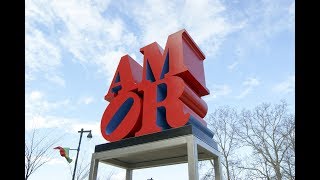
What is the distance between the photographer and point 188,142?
439 centimetres

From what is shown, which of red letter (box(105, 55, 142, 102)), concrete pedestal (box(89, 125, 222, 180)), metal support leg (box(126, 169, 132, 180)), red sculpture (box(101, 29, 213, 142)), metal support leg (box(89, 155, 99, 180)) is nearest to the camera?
concrete pedestal (box(89, 125, 222, 180))

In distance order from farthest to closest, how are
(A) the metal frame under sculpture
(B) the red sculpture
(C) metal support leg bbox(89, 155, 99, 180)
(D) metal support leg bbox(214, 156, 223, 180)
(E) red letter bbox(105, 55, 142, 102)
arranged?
(E) red letter bbox(105, 55, 142, 102) < (C) metal support leg bbox(89, 155, 99, 180) < (D) metal support leg bbox(214, 156, 223, 180) < (B) the red sculpture < (A) the metal frame under sculpture

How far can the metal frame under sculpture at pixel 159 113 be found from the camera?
4768mm

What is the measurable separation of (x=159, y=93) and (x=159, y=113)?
0.45 metres

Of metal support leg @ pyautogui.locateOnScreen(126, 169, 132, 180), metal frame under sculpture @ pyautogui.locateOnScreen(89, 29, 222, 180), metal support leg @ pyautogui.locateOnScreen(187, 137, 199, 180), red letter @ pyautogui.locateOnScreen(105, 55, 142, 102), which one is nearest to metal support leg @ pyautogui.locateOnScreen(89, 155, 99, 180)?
metal frame under sculpture @ pyautogui.locateOnScreen(89, 29, 222, 180)

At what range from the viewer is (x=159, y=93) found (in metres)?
5.46

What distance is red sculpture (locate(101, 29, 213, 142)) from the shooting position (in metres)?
5.05

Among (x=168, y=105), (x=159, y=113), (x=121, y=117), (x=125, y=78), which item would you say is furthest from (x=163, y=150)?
(x=125, y=78)

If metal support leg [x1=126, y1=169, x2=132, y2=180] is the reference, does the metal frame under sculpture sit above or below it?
above

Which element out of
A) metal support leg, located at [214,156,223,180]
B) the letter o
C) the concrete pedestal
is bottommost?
metal support leg, located at [214,156,223,180]

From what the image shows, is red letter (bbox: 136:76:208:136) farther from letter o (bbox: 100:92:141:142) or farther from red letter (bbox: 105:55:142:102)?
red letter (bbox: 105:55:142:102)
